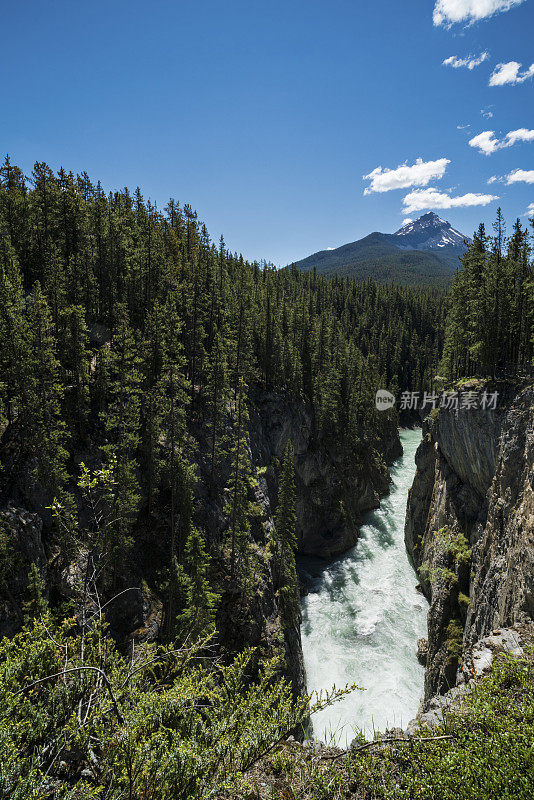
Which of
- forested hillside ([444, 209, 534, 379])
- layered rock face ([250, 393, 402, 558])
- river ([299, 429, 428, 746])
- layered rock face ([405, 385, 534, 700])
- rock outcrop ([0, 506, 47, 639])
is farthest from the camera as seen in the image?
layered rock face ([250, 393, 402, 558])

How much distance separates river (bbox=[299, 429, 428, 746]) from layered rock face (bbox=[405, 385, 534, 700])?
363 centimetres

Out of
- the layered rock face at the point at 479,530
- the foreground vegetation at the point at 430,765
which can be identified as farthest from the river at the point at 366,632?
the foreground vegetation at the point at 430,765

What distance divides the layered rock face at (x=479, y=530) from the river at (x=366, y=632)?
11.9ft

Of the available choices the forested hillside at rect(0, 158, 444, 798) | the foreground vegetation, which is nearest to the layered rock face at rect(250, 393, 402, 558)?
the forested hillside at rect(0, 158, 444, 798)

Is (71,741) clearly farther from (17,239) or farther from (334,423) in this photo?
(334,423)

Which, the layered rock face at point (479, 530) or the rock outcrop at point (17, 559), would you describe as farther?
the layered rock face at point (479, 530)

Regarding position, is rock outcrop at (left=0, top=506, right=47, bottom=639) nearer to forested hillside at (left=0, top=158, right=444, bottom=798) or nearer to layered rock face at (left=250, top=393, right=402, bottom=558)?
forested hillside at (left=0, top=158, right=444, bottom=798)

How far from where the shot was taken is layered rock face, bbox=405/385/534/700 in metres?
17.2

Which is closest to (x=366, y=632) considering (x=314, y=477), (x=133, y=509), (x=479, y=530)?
(x=479, y=530)

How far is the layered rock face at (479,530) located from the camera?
1722 centimetres

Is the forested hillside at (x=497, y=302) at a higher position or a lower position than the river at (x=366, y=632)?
higher

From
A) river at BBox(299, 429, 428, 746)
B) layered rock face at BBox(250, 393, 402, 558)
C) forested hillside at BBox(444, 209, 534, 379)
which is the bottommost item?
river at BBox(299, 429, 428, 746)

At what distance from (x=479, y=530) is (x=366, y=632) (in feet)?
56.4

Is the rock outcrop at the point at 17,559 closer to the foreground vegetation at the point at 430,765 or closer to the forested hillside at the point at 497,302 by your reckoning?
the foreground vegetation at the point at 430,765
